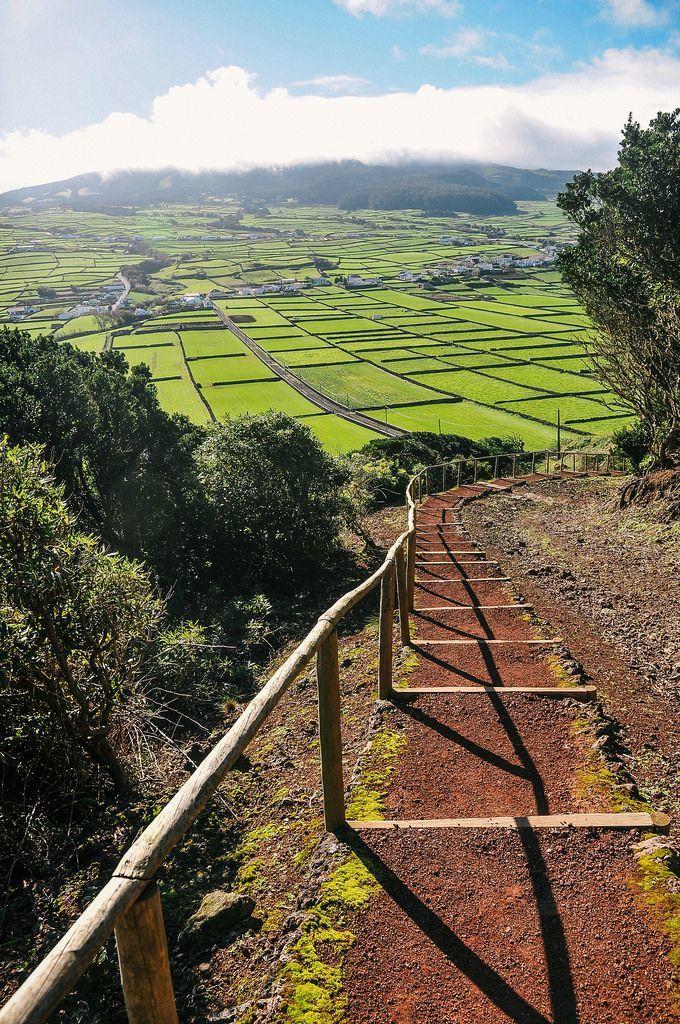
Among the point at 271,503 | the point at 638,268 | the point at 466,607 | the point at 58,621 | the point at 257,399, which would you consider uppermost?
the point at 638,268

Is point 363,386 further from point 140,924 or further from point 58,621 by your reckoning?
point 140,924

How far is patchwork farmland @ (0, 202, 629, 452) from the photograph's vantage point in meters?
50.8

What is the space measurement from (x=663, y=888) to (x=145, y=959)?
9.37ft

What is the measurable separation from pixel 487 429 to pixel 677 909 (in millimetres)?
44895

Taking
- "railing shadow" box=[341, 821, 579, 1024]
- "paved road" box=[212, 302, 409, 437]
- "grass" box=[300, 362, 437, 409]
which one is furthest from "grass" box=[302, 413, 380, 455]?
"railing shadow" box=[341, 821, 579, 1024]

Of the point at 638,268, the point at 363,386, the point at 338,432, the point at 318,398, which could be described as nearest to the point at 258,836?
the point at 638,268

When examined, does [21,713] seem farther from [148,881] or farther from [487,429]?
[487,429]

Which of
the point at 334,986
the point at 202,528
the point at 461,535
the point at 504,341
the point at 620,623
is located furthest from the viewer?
the point at 504,341

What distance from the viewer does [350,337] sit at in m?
77.6

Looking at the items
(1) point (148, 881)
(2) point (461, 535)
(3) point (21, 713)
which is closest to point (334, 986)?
(1) point (148, 881)

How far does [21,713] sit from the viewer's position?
619 cm

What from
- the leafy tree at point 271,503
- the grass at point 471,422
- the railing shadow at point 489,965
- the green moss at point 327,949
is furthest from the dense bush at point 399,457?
the green moss at point 327,949

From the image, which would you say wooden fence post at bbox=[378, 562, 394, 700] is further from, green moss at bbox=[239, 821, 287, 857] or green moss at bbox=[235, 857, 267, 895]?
green moss at bbox=[235, 857, 267, 895]

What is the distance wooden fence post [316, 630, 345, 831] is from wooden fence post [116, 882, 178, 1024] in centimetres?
177
